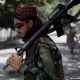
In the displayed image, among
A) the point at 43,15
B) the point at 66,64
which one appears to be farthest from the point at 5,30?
the point at 66,64

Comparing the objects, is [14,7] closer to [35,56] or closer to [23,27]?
[23,27]

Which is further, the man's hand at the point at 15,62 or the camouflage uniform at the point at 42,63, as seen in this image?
the man's hand at the point at 15,62

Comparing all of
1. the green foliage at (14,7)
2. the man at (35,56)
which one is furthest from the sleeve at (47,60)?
the green foliage at (14,7)

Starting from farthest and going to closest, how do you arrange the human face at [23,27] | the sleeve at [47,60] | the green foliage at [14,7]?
the green foliage at [14,7], the human face at [23,27], the sleeve at [47,60]

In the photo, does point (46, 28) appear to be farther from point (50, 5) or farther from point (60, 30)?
point (50, 5)

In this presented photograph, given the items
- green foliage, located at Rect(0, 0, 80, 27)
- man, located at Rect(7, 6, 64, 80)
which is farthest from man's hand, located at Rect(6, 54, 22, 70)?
green foliage, located at Rect(0, 0, 80, 27)

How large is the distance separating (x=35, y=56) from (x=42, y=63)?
131 mm

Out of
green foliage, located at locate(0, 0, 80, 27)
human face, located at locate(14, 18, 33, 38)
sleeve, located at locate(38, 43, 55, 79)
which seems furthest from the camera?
green foliage, located at locate(0, 0, 80, 27)

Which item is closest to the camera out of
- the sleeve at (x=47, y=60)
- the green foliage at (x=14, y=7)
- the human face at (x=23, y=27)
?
the sleeve at (x=47, y=60)

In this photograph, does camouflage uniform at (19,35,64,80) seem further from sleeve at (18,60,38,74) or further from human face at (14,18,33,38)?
human face at (14,18,33,38)

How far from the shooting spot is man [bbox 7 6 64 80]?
10.0 feet

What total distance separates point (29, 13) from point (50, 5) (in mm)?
28105

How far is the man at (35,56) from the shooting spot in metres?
3.05

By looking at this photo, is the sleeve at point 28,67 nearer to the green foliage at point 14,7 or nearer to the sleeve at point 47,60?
the sleeve at point 47,60
